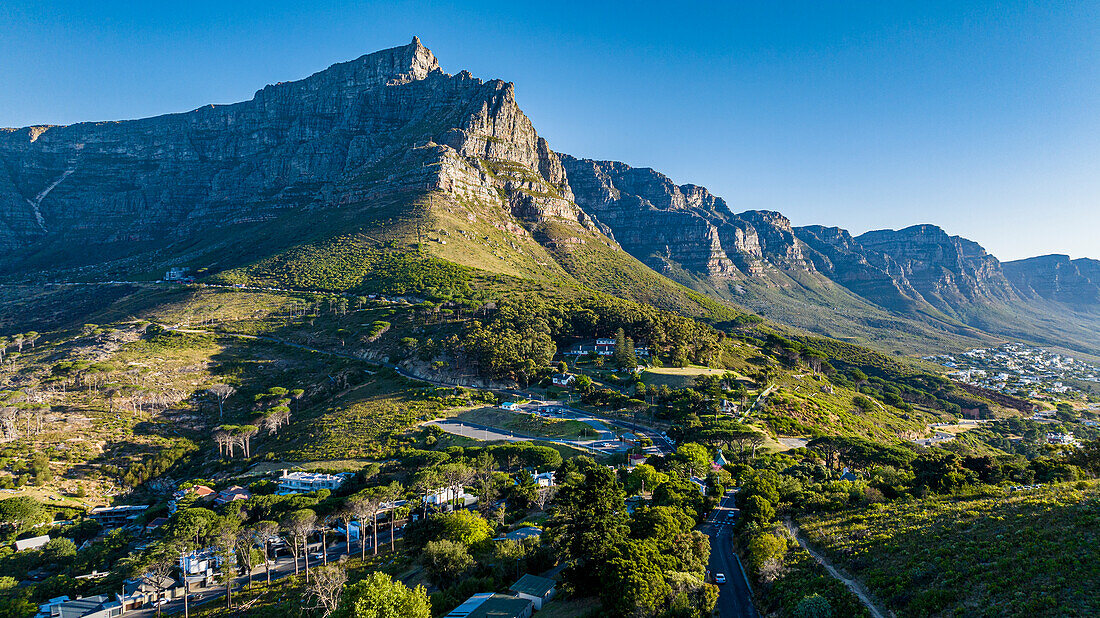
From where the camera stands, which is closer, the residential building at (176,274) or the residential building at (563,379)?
the residential building at (563,379)

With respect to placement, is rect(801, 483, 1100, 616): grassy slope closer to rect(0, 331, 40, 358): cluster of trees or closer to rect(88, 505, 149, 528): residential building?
rect(88, 505, 149, 528): residential building

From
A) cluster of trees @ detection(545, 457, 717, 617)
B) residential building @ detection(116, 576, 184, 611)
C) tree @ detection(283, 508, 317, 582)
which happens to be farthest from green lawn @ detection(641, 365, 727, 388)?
residential building @ detection(116, 576, 184, 611)

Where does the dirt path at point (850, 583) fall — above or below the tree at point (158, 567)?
above

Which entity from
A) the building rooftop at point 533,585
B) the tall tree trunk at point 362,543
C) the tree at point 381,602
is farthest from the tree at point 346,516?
the building rooftop at point 533,585

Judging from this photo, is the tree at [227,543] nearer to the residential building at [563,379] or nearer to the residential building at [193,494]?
the residential building at [193,494]

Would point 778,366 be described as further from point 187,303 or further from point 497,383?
point 187,303

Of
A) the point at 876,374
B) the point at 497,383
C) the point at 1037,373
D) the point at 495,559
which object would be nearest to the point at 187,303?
the point at 497,383
